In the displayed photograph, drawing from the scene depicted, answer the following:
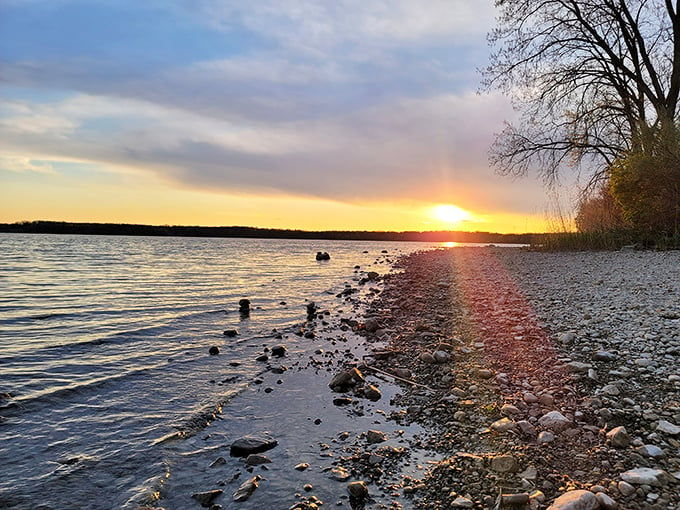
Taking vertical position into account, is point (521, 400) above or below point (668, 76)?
below

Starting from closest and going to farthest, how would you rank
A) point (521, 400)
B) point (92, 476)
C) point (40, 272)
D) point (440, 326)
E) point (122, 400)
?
point (92, 476) < point (521, 400) < point (122, 400) < point (440, 326) < point (40, 272)

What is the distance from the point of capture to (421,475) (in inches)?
136

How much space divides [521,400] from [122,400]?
5.23m

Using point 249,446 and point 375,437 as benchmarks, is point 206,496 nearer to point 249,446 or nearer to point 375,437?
point 249,446

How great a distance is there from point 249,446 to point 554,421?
121 inches

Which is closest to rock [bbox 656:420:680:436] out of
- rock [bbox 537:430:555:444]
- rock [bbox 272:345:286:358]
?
rock [bbox 537:430:555:444]

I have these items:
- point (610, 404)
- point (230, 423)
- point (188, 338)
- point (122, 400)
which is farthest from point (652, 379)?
point (188, 338)

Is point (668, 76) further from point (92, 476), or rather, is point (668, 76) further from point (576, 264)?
point (92, 476)

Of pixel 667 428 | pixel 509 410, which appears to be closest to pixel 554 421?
pixel 509 410

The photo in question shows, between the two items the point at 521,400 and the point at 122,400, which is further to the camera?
the point at 122,400

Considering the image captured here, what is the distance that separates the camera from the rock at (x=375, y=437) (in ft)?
13.5

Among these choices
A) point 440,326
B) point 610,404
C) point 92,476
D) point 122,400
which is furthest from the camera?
point 440,326

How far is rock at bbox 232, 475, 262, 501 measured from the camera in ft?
10.9

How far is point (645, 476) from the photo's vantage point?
3.01 meters
